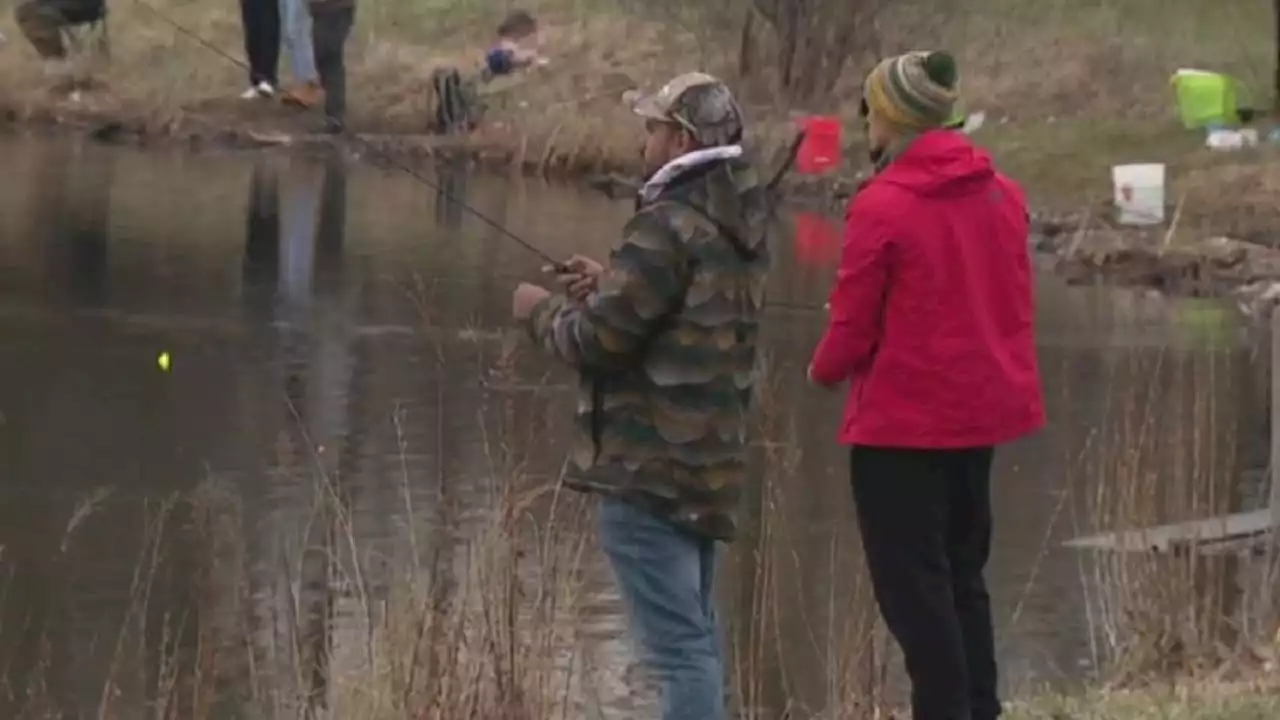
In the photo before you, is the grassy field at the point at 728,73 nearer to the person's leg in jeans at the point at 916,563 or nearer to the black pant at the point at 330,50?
the black pant at the point at 330,50

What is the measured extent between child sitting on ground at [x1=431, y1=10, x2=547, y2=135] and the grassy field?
0.23 metres

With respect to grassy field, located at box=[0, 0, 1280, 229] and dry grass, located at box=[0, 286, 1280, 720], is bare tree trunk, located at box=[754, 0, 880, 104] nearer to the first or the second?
grassy field, located at box=[0, 0, 1280, 229]

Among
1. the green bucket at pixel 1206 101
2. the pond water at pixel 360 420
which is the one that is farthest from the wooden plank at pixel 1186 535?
the green bucket at pixel 1206 101

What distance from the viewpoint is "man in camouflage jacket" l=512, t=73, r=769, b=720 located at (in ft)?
16.0

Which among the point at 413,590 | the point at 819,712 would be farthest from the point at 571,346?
the point at 819,712

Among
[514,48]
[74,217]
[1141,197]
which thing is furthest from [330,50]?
[1141,197]

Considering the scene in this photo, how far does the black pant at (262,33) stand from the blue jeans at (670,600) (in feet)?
57.1

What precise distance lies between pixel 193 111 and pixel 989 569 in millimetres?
16008

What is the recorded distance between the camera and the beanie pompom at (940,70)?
16.6ft

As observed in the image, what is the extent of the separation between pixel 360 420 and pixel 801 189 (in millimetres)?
10407

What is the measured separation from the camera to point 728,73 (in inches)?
952

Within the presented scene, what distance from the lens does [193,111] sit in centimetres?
2352

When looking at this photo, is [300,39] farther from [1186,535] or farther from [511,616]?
[511,616]

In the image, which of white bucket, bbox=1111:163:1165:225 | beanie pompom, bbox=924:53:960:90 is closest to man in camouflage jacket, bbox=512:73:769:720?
beanie pompom, bbox=924:53:960:90
